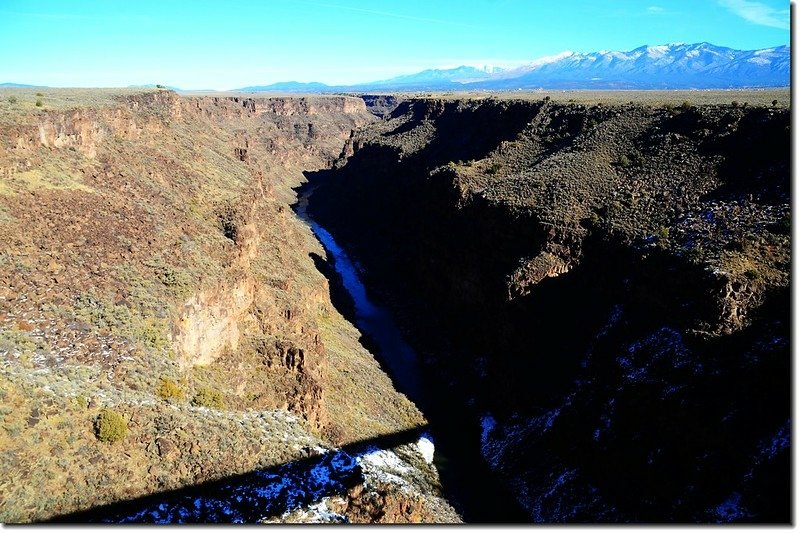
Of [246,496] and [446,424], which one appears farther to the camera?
[446,424]

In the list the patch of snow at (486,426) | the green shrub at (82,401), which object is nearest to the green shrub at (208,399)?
the green shrub at (82,401)

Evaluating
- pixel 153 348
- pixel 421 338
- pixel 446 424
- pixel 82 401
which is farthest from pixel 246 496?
pixel 421 338

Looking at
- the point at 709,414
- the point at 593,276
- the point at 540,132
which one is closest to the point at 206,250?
the point at 593,276

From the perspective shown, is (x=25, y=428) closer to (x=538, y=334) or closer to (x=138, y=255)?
(x=138, y=255)

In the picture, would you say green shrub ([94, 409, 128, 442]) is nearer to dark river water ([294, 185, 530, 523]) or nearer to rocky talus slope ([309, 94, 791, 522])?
dark river water ([294, 185, 530, 523])

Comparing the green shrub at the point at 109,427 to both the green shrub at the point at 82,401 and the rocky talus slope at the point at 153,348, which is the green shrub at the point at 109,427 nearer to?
the rocky talus slope at the point at 153,348

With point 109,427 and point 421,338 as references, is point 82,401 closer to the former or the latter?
point 109,427
